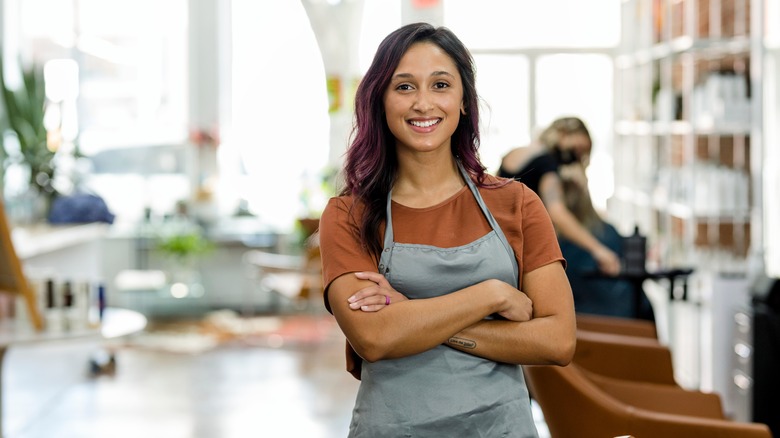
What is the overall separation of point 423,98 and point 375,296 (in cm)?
39

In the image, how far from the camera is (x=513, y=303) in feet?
7.53

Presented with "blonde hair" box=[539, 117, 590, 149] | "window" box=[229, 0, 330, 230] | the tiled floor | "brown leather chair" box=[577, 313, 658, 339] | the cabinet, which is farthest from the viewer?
"window" box=[229, 0, 330, 230]

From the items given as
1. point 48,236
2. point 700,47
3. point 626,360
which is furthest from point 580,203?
point 48,236

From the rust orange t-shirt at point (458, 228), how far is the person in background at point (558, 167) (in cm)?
293

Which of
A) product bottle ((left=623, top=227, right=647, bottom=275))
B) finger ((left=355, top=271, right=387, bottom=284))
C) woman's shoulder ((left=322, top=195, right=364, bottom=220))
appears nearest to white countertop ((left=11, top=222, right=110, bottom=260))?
product bottle ((left=623, top=227, right=647, bottom=275))

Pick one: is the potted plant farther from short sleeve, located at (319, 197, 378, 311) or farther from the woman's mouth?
the woman's mouth

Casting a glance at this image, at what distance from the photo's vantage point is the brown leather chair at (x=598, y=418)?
341 centimetres

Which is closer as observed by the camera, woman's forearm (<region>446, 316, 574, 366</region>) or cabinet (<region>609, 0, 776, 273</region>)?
woman's forearm (<region>446, 316, 574, 366</region>)

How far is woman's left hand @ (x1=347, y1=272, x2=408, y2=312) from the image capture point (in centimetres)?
228

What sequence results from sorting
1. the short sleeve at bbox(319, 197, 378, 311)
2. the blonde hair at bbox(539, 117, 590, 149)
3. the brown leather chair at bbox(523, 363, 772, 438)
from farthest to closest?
the blonde hair at bbox(539, 117, 590, 149)
the brown leather chair at bbox(523, 363, 772, 438)
the short sleeve at bbox(319, 197, 378, 311)

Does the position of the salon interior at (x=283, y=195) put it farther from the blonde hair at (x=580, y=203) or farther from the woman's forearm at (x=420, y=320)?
the woman's forearm at (x=420, y=320)

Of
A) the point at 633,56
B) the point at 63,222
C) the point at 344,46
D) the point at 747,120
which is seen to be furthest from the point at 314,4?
the point at 747,120

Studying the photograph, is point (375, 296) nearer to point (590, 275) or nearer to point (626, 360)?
point (626, 360)

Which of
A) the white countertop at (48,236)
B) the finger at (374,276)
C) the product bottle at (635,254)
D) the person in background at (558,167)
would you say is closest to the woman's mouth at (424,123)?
the finger at (374,276)
